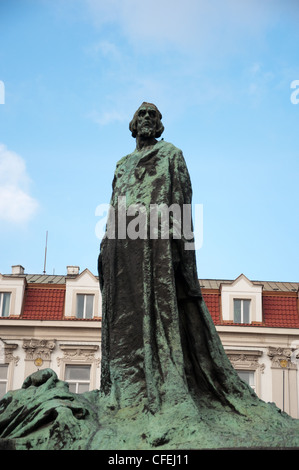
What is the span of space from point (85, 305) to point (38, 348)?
2614 mm

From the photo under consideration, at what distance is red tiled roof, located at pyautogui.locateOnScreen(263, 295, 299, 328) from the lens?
28719 mm

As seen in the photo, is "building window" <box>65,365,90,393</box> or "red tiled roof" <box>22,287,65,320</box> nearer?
"building window" <box>65,365,90,393</box>

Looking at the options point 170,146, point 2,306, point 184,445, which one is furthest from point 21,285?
point 184,445

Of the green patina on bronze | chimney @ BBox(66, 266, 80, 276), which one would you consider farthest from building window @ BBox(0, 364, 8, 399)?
the green patina on bronze

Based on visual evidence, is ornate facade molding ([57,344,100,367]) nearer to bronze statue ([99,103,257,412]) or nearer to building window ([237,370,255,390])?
building window ([237,370,255,390])

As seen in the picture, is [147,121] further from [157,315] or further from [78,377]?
[78,377]

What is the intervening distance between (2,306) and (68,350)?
11.1 feet

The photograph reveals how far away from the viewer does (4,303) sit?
2936cm

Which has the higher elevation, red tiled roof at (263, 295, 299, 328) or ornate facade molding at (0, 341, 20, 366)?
red tiled roof at (263, 295, 299, 328)

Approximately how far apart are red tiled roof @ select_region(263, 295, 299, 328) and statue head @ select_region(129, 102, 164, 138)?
21173 mm

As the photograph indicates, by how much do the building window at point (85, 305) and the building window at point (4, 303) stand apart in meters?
2.73

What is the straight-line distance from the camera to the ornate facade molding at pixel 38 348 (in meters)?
27.8

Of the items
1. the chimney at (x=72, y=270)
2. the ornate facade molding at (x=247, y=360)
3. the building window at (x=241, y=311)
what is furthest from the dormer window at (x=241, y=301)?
the chimney at (x=72, y=270)

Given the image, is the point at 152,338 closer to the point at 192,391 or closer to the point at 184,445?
the point at 192,391
